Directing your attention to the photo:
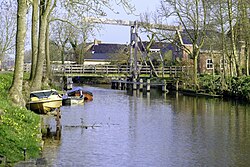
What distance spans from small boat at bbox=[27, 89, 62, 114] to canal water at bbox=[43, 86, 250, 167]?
0.75 m

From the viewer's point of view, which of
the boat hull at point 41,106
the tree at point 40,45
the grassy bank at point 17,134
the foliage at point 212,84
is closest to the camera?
the grassy bank at point 17,134

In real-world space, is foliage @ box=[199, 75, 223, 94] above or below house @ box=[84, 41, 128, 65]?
below

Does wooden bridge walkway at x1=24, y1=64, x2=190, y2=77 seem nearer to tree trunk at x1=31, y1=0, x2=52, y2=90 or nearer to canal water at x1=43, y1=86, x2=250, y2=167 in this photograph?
tree trunk at x1=31, y1=0, x2=52, y2=90

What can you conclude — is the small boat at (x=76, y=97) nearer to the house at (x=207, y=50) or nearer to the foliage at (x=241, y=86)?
the foliage at (x=241, y=86)

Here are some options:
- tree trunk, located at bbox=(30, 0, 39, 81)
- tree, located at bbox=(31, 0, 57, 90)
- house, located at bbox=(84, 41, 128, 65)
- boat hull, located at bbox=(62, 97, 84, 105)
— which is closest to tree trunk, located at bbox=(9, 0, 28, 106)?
tree trunk, located at bbox=(30, 0, 39, 81)

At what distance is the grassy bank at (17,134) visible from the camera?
1033 cm

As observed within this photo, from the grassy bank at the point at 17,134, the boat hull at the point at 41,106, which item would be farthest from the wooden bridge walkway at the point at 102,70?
the grassy bank at the point at 17,134

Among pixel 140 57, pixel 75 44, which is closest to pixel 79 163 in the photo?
pixel 140 57

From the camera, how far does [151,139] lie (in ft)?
50.0

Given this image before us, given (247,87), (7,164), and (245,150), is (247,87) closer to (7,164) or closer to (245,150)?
(245,150)

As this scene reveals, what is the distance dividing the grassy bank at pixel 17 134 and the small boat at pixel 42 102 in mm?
7088

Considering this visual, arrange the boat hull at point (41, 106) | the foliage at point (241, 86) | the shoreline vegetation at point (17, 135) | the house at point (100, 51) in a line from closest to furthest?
the shoreline vegetation at point (17, 135) → the boat hull at point (41, 106) → the foliage at point (241, 86) → the house at point (100, 51)

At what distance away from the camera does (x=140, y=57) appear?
174ft

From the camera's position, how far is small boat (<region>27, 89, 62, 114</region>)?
20703 millimetres
